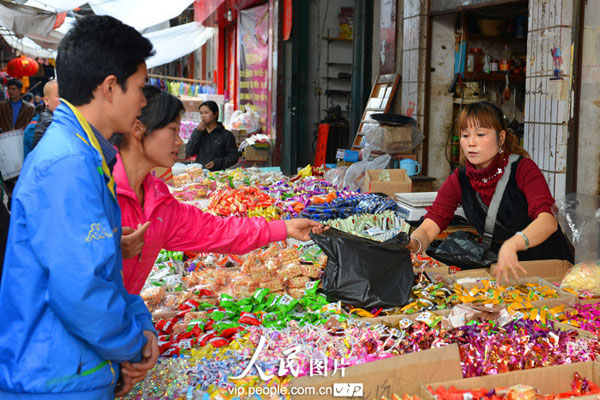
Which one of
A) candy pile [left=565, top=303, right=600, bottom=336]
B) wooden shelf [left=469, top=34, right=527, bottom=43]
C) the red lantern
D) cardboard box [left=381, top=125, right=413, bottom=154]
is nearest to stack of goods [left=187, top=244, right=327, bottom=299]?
candy pile [left=565, top=303, right=600, bottom=336]

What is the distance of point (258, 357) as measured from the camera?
2.07m

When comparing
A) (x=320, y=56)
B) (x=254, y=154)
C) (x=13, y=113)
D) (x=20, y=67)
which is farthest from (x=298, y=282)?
(x=20, y=67)

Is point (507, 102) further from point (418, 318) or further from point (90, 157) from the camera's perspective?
point (90, 157)

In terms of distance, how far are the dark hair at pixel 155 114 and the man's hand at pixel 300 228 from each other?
75 cm

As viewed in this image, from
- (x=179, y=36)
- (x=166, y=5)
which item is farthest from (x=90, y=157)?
(x=179, y=36)

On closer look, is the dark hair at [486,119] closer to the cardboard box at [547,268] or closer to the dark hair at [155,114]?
the cardboard box at [547,268]

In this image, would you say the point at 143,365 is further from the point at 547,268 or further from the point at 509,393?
the point at 547,268

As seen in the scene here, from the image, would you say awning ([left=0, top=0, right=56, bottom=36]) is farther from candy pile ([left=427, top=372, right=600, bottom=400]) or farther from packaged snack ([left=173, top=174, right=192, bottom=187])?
candy pile ([left=427, top=372, right=600, bottom=400])

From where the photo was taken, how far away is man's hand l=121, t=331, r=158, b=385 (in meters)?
1.45

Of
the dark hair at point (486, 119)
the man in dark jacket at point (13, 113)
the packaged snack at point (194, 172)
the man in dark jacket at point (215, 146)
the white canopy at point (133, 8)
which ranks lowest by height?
the packaged snack at point (194, 172)

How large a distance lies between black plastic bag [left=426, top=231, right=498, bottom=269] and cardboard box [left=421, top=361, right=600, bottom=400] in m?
1.24

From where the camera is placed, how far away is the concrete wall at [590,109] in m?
4.72

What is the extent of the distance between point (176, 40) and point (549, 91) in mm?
9850

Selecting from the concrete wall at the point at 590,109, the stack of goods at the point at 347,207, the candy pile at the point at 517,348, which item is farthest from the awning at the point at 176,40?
the candy pile at the point at 517,348
